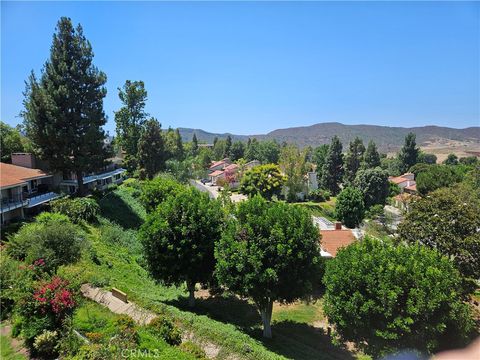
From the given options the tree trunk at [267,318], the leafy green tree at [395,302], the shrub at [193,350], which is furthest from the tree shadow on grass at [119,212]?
the leafy green tree at [395,302]

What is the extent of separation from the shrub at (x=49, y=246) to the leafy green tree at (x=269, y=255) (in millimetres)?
7939

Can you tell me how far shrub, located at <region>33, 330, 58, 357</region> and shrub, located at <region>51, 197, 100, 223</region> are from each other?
1523 centimetres

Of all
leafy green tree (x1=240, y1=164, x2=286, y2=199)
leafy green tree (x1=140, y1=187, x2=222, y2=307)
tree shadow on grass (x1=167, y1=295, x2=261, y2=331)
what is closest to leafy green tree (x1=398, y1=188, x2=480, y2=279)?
tree shadow on grass (x1=167, y1=295, x2=261, y2=331)

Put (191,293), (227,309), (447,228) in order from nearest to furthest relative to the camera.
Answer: (191,293) → (227,309) → (447,228)

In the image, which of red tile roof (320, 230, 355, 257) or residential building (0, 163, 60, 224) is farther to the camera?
red tile roof (320, 230, 355, 257)

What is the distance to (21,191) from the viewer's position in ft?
88.3

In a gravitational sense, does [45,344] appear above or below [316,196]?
above

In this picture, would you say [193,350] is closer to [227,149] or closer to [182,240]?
[182,240]

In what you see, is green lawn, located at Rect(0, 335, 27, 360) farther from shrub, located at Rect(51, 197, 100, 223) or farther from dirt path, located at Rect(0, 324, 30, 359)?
shrub, located at Rect(51, 197, 100, 223)

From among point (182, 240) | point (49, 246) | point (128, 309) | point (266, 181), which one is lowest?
point (128, 309)

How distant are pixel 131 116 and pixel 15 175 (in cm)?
2559

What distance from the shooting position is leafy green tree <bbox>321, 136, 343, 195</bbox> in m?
68.4

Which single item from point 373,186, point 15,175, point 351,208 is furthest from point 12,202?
point 373,186

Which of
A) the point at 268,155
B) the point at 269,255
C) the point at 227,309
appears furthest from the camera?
the point at 268,155
